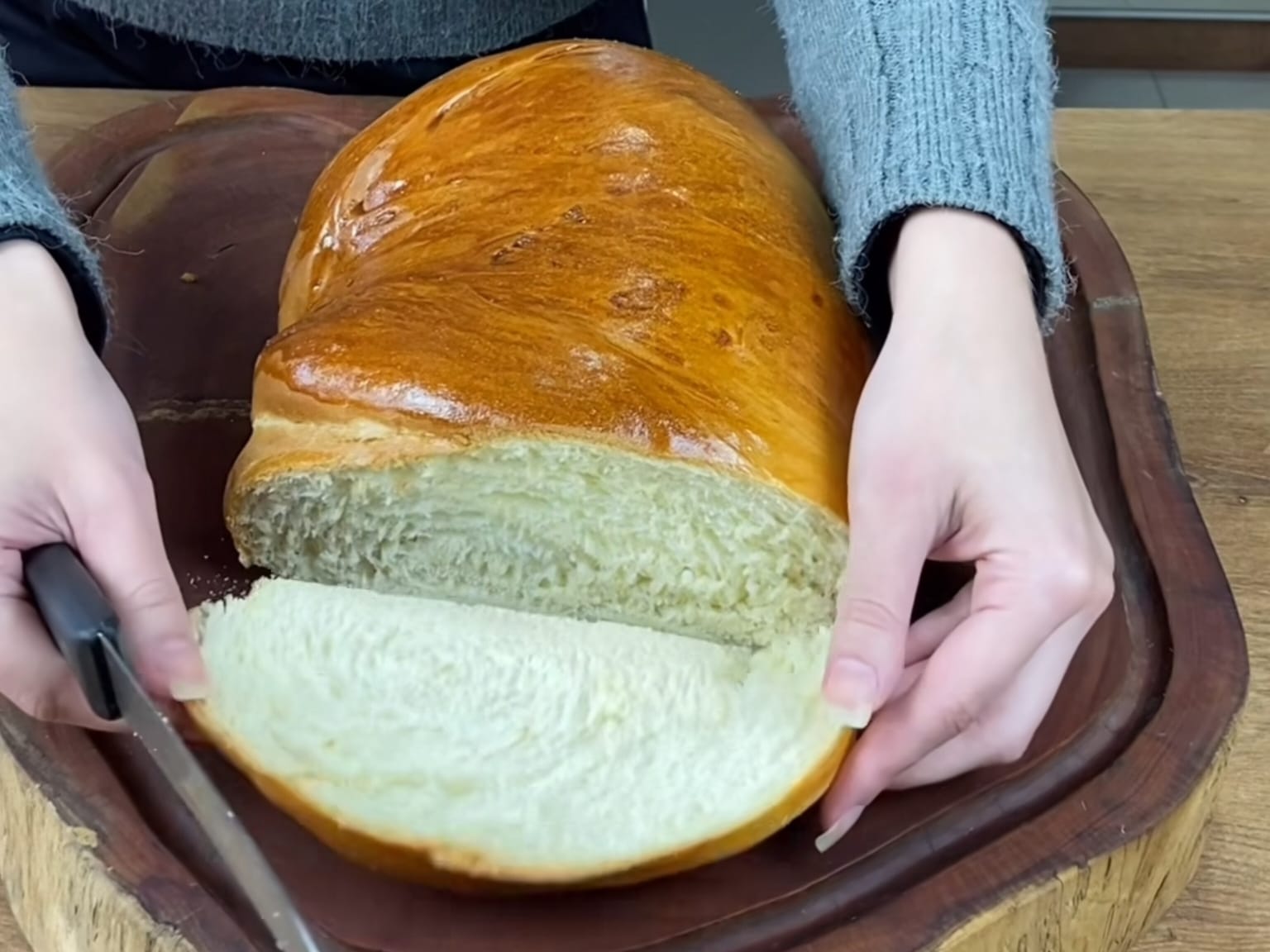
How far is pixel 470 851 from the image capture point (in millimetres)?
734

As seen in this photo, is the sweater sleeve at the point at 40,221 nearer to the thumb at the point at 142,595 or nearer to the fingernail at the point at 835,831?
the thumb at the point at 142,595

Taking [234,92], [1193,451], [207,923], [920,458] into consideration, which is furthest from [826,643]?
[234,92]

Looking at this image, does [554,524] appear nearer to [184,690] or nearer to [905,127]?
[184,690]

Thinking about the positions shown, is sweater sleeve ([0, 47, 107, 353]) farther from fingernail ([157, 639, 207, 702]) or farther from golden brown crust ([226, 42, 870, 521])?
fingernail ([157, 639, 207, 702])

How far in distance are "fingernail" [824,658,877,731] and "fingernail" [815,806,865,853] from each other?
0.23 ft

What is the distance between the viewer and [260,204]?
1199 mm

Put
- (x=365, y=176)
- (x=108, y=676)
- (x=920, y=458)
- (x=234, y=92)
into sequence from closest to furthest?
A: (x=108, y=676) → (x=920, y=458) → (x=365, y=176) → (x=234, y=92)

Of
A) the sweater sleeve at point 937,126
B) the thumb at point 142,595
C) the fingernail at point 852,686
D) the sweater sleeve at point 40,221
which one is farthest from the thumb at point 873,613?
the sweater sleeve at point 40,221

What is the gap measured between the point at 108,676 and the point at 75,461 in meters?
0.13

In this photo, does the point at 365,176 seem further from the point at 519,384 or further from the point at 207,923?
the point at 207,923

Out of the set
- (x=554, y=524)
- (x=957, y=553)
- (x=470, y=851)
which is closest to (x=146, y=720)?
(x=470, y=851)

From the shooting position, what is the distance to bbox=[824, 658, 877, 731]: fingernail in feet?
2.42

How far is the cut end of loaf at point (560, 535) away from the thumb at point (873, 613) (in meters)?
0.06

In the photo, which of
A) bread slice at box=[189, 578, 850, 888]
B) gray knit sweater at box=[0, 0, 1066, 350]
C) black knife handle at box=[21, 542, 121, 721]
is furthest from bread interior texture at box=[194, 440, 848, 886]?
gray knit sweater at box=[0, 0, 1066, 350]
